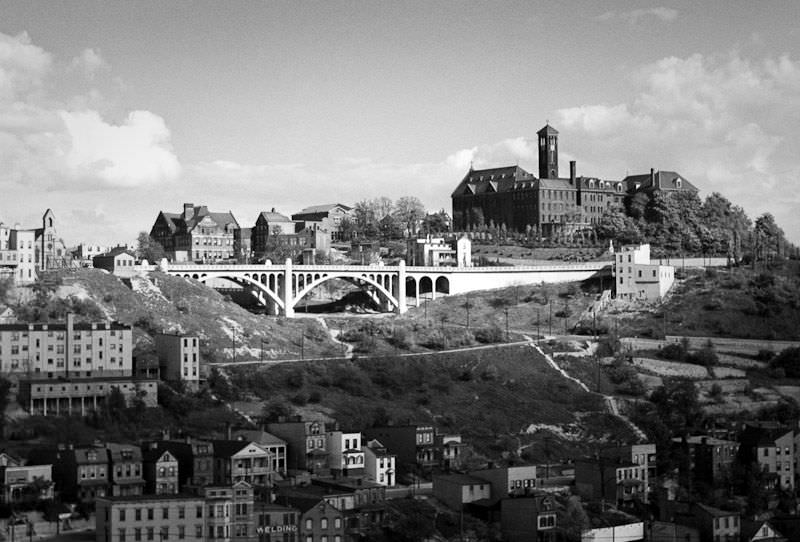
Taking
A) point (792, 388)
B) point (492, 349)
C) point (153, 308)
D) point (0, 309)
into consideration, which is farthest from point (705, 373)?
point (0, 309)

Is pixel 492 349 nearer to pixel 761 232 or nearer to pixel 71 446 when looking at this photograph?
pixel 71 446

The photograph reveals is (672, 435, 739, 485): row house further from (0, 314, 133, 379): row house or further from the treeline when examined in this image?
the treeline

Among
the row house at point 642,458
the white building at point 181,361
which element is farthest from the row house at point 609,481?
the white building at point 181,361

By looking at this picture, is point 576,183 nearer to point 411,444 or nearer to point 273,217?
point 273,217

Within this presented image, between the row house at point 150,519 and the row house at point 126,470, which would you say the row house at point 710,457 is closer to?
the row house at point 126,470

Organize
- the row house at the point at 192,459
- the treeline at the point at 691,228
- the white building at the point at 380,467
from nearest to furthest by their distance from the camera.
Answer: the row house at the point at 192,459 < the white building at the point at 380,467 < the treeline at the point at 691,228

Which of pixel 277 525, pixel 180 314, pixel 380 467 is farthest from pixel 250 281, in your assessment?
pixel 277 525
